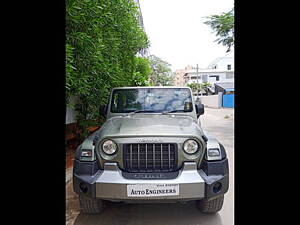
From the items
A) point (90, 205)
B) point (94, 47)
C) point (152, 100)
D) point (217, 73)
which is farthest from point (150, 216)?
point (217, 73)

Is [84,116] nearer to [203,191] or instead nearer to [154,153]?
[154,153]

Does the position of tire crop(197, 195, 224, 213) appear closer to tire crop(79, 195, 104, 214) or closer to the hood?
Result: the hood

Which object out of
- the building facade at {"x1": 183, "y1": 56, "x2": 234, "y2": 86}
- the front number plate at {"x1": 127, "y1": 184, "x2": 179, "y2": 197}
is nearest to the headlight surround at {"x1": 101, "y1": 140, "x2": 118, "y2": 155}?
the front number plate at {"x1": 127, "y1": 184, "x2": 179, "y2": 197}

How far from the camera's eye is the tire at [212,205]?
270 cm

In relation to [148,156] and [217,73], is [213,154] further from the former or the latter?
[217,73]

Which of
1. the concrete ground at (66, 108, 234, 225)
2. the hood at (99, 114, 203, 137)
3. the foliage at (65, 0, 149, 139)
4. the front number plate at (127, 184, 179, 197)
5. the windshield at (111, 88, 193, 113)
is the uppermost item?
the foliage at (65, 0, 149, 139)

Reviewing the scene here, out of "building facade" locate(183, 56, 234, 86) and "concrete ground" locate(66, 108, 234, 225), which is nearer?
"concrete ground" locate(66, 108, 234, 225)

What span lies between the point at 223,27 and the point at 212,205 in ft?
29.3

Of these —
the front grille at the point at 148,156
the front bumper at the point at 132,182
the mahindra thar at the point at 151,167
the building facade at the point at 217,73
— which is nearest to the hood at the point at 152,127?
the mahindra thar at the point at 151,167

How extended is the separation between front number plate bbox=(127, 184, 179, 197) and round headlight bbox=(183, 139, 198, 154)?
1.30 feet

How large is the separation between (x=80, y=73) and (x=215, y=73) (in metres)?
39.7

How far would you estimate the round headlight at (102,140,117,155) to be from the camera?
2.57 meters

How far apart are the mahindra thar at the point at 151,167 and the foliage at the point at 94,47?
117 cm

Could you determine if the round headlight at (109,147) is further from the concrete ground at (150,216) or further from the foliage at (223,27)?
the foliage at (223,27)
